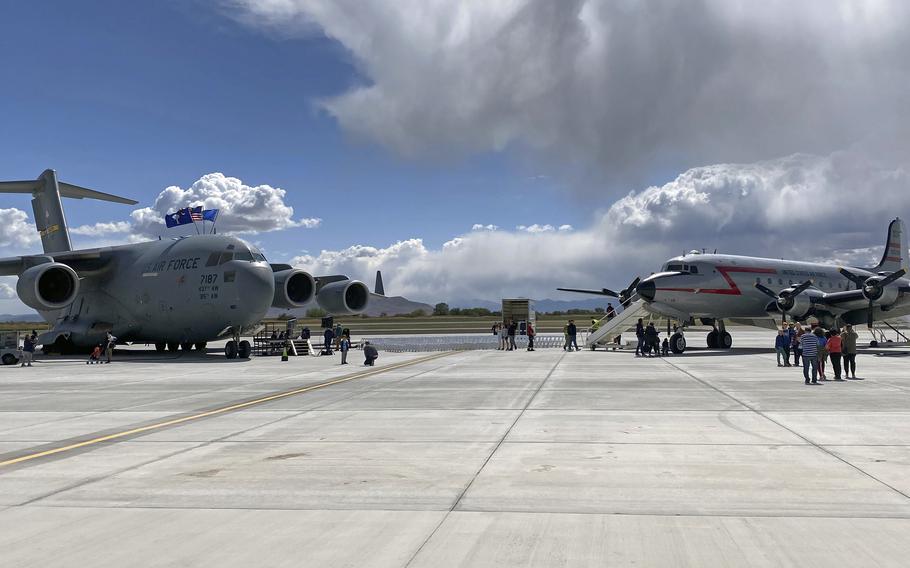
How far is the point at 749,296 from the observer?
35031mm

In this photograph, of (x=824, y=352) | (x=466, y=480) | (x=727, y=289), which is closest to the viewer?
(x=466, y=480)

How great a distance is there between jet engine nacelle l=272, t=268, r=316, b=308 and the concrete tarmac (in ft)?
63.6

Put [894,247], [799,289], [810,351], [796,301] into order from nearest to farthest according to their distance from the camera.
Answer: [810,351] < [799,289] < [796,301] < [894,247]

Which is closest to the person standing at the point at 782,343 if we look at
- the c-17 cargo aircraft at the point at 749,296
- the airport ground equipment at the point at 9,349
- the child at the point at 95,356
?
the c-17 cargo aircraft at the point at 749,296

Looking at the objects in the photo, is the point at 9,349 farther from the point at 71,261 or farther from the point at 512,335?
the point at 512,335

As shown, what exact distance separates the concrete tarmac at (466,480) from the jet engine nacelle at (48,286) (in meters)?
17.1

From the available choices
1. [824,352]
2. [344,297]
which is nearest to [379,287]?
[344,297]

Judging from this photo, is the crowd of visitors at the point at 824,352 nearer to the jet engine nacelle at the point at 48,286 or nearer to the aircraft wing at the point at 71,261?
the jet engine nacelle at the point at 48,286

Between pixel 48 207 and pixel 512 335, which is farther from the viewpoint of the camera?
pixel 48 207

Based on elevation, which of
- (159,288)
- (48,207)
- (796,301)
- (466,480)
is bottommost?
(466,480)

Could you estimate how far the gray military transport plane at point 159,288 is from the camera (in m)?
30.5

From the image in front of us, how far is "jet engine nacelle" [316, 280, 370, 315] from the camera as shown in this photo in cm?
3809

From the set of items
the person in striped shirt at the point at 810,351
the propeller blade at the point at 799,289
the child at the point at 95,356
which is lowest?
the child at the point at 95,356

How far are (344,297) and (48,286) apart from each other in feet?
43.3
